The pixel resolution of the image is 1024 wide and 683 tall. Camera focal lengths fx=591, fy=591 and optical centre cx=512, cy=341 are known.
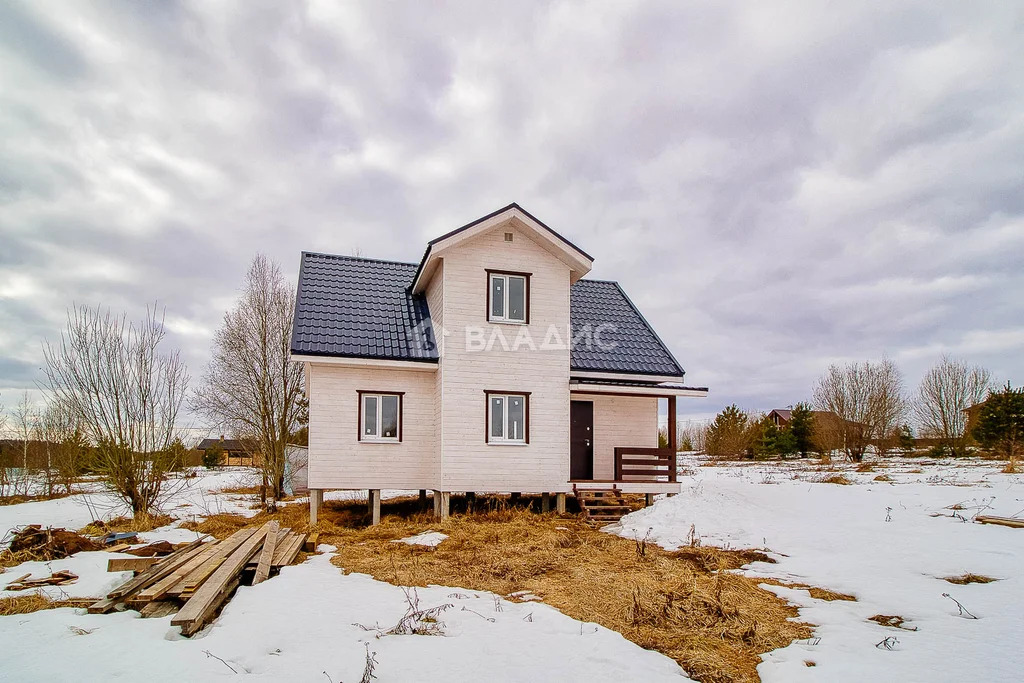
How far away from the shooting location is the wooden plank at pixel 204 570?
6.56 meters

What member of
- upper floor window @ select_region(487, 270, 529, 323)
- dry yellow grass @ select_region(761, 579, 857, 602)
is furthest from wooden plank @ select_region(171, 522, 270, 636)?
upper floor window @ select_region(487, 270, 529, 323)

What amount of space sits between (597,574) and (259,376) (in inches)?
586

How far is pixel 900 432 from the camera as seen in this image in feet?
120

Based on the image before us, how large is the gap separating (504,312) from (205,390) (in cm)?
1217

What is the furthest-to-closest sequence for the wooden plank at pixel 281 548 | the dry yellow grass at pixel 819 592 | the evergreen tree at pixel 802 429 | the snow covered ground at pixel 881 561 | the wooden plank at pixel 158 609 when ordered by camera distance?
the evergreen tree at pixel 802 429
the wooden plank at pixel 281 548
the dry yellow grass at pixel 819 592
the wooden plank at pixel 158 609
the snow covered ground at pixel 881 561

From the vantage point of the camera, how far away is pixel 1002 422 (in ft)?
86.9

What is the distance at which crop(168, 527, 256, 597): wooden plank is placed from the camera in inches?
258

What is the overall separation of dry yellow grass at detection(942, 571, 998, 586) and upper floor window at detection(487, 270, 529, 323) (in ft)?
30.8

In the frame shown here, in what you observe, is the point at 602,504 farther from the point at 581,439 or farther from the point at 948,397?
the point at 948,397

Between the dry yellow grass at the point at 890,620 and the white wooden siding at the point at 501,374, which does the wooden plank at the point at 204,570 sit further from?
the dry yellow grass at the point at 890,620

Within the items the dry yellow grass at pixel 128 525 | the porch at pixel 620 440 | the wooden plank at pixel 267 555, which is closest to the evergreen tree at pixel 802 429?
the porch at pixel 620 440

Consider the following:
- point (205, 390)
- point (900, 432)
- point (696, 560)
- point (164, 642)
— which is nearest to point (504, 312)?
point (696, 560)

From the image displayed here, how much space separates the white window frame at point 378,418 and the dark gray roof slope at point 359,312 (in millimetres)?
984

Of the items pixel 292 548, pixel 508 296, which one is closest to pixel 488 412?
pixel 508 296
